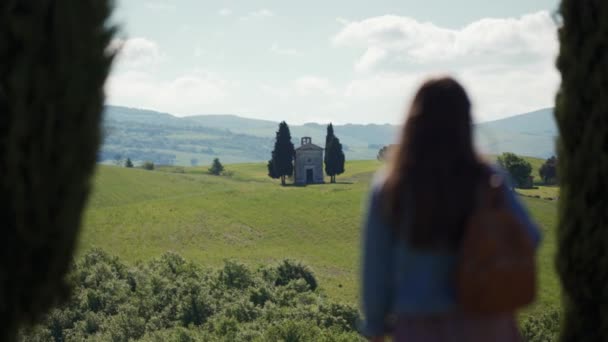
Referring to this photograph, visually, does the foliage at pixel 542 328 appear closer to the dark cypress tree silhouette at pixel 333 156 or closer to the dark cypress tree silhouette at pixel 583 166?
the dark cypress tree silhouette at pixel 583 166

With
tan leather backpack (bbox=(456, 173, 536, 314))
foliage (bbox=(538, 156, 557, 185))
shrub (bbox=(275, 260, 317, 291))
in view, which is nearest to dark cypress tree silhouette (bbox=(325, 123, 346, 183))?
foliage (bbox=(538, 156, 557, 185))

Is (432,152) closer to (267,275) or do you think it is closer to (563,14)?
(563,14)

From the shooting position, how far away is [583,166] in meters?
5.56

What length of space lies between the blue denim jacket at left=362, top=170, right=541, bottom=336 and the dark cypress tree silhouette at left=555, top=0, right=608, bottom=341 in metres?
2.06

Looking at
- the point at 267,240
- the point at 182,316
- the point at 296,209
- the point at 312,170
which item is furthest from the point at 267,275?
the point at 312,170

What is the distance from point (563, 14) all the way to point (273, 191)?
73857mm

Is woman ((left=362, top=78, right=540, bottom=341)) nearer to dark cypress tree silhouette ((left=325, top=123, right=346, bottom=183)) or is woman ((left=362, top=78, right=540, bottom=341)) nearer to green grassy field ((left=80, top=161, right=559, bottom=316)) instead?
green grassy field ((left=80, top=161, right=559, bottom=316))

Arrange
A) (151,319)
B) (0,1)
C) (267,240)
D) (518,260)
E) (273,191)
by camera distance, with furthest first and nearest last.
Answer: (273,191) → (267,240) → (151,319) → (0,1) → (518,260)

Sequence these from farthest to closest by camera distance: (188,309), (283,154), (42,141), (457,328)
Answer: (283,154), (188,309), (42,141), (457,328)

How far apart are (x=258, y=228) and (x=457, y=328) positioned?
→ 59451 mm

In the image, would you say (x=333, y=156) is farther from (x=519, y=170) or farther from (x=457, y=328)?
(x=457, y=328)

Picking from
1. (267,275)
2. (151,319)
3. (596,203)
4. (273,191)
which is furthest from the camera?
(273,191)

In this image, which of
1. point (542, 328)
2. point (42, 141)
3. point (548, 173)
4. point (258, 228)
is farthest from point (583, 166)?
point (548, 173)

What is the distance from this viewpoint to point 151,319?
28.2m
